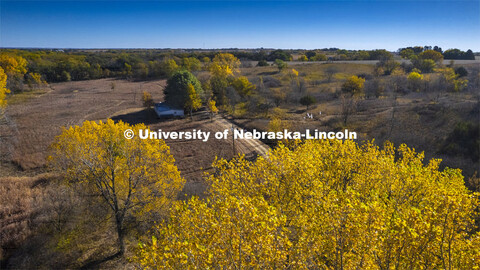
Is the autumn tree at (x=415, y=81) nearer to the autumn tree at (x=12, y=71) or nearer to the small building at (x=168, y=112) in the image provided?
the small building at (x=168, y=112)

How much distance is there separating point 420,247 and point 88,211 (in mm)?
21619

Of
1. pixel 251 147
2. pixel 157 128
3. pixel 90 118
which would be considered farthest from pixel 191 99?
pixel 90 118

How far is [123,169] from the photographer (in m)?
16.9

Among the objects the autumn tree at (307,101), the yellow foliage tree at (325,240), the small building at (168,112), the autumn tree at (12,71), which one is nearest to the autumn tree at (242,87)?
the autumn tree at (307,101)

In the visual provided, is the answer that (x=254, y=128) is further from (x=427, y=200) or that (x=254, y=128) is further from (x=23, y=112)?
(x=23, y=112)

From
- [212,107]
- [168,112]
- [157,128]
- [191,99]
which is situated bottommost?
[157,128]

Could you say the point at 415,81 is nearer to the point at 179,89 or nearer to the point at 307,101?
the point at 307,101

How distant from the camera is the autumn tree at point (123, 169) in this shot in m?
16.3

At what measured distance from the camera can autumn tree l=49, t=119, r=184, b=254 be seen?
1633cm

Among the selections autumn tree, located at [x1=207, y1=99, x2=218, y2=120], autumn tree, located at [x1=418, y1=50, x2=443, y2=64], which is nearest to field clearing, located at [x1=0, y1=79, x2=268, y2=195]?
autumn tree, located at [x1=207, y1=99, x2=218, y2=120]

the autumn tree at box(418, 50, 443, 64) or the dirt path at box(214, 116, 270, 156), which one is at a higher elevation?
the autumn tree at box(418, 50, 443, 64)

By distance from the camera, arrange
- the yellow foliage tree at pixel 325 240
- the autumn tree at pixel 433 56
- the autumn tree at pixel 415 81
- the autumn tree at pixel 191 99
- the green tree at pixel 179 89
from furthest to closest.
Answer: the autumn tree at pixel 433 56
the autumn tree at pixel 415 81
the green tree at pixel 179 89
the autumn tree at pixel 191 99
the yellow foliage tree at pixel 325 240

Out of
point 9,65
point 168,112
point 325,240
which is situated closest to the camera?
point 325,240

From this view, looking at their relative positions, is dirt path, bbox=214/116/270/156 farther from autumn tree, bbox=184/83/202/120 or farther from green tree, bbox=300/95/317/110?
green tree, bbox=300/95/317/110
